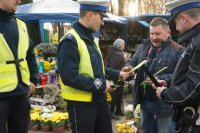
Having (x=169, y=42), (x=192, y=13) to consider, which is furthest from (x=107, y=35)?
(x=192, y=13)

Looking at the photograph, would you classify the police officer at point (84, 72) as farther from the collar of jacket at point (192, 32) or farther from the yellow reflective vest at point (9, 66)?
the collar of jacket at point (192, 32)

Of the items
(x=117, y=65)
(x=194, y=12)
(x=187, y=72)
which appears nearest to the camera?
(x=187, y=72)

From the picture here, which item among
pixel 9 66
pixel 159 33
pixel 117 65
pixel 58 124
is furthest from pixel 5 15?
pixel 117 65

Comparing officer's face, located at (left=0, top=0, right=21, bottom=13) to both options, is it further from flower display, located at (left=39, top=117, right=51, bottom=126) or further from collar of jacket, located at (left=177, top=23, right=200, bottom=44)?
flower display, located at (left=39, top=117, right=51, bottom=126)

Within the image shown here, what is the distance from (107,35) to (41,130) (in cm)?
882

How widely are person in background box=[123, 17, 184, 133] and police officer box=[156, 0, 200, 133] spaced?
111 cm

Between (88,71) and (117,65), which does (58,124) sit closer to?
(117,65)

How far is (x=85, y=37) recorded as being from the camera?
146 inches

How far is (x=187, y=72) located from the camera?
2.88m

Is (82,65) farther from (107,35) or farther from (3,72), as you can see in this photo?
(107,35)

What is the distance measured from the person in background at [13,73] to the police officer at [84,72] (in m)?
0.48

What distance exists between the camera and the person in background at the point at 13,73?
369cm

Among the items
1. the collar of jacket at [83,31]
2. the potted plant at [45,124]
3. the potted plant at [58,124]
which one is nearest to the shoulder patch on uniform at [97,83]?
the collar of jacket at [83,31]

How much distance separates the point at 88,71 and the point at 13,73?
800mm
